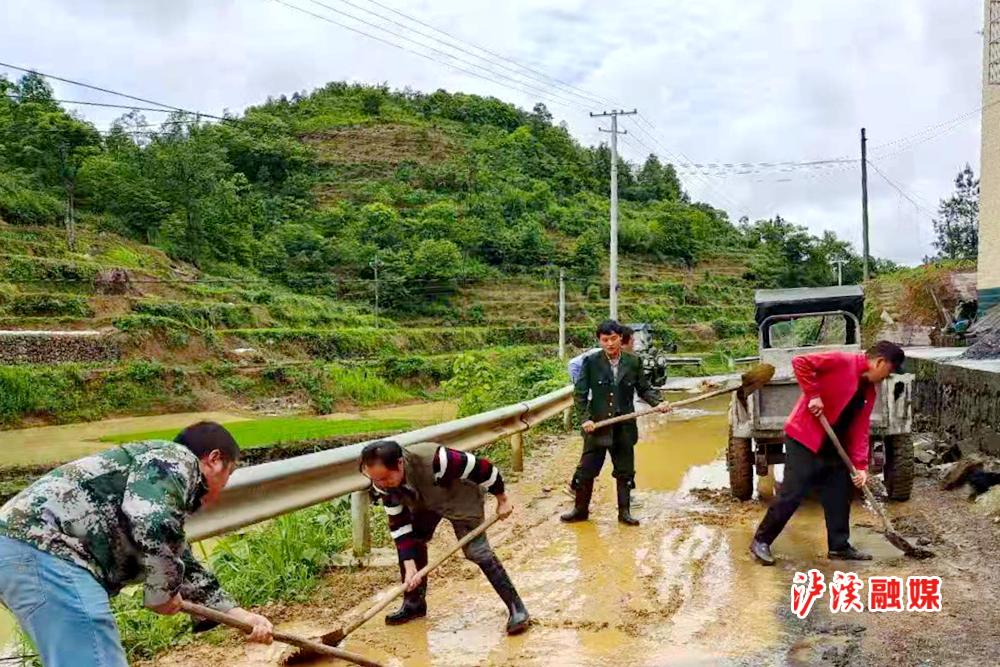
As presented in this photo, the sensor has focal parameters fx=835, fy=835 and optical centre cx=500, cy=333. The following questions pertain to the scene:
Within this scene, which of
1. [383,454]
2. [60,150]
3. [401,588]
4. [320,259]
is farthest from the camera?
[320,259]

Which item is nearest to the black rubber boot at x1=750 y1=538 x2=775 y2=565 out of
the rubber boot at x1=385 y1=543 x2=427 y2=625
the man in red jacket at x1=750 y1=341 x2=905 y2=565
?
the man in red jacket at x1=750 y1=341 x2=905 y2=565

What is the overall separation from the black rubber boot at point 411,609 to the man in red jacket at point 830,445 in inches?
95.0

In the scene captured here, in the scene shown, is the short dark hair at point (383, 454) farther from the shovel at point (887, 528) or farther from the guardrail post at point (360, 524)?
the shovel at point (887, 528)

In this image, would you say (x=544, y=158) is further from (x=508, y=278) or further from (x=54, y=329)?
(x=54, y=329)

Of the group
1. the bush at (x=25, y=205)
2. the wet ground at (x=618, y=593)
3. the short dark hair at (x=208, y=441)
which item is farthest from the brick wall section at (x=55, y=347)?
the short dark hair at (x=208, y=441)

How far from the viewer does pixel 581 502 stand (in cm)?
719

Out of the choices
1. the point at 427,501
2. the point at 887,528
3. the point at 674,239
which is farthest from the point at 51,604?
the point at 674,239

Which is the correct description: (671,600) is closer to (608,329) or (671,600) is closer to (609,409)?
(609,409)

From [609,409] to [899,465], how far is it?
108 inches

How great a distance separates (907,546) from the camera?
224 inches

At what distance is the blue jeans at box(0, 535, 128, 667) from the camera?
2.62 m

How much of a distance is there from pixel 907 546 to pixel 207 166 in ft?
185

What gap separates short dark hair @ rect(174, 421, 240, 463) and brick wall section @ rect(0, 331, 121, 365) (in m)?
30.3

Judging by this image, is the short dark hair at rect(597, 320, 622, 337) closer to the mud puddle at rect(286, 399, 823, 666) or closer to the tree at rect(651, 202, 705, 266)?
the mud puddle at rect(286, 399, 823, 666)
